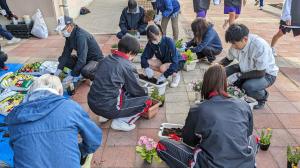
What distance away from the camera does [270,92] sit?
489cm

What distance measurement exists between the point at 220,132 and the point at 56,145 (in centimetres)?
121

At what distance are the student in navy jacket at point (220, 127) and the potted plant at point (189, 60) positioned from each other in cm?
307

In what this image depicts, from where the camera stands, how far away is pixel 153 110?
4051mm

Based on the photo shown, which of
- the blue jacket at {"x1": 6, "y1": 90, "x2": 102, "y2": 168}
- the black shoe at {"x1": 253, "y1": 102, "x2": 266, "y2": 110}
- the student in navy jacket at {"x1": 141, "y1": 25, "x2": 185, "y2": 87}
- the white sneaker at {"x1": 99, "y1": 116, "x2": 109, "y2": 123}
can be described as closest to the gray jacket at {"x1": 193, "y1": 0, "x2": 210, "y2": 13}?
the student in navy jacket at {"x1": 141, "y1": 25, "x2": 185, "y2": 87}

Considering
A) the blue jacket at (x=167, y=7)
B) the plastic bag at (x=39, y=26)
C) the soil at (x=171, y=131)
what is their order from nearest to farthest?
1. the soil at (x=171, y=131)
2. the blue jacket at (x=167, y=7)
3. the plastic bag at (x=39, y=26)

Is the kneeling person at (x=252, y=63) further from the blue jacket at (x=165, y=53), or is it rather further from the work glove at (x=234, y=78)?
the blue jacket at (x=165, y=53)

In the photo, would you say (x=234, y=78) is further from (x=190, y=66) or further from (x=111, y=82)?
(x=111, y=82)

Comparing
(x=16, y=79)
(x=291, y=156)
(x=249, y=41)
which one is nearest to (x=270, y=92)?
(x=249, y=41)

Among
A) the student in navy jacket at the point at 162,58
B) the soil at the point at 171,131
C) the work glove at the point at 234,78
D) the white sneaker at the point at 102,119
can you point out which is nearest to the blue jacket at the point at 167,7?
the student in navy jacket at the point at 162,58

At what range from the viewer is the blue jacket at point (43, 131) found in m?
1.92

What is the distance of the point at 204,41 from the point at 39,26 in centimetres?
472

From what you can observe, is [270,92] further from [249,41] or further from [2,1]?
[2,1]

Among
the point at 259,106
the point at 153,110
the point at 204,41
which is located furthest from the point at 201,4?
the point at 153,110

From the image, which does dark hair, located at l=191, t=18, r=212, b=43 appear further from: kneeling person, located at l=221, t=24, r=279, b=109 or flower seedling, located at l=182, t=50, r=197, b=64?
kneeling person, located at l=221, t=24, r=279, b=109
